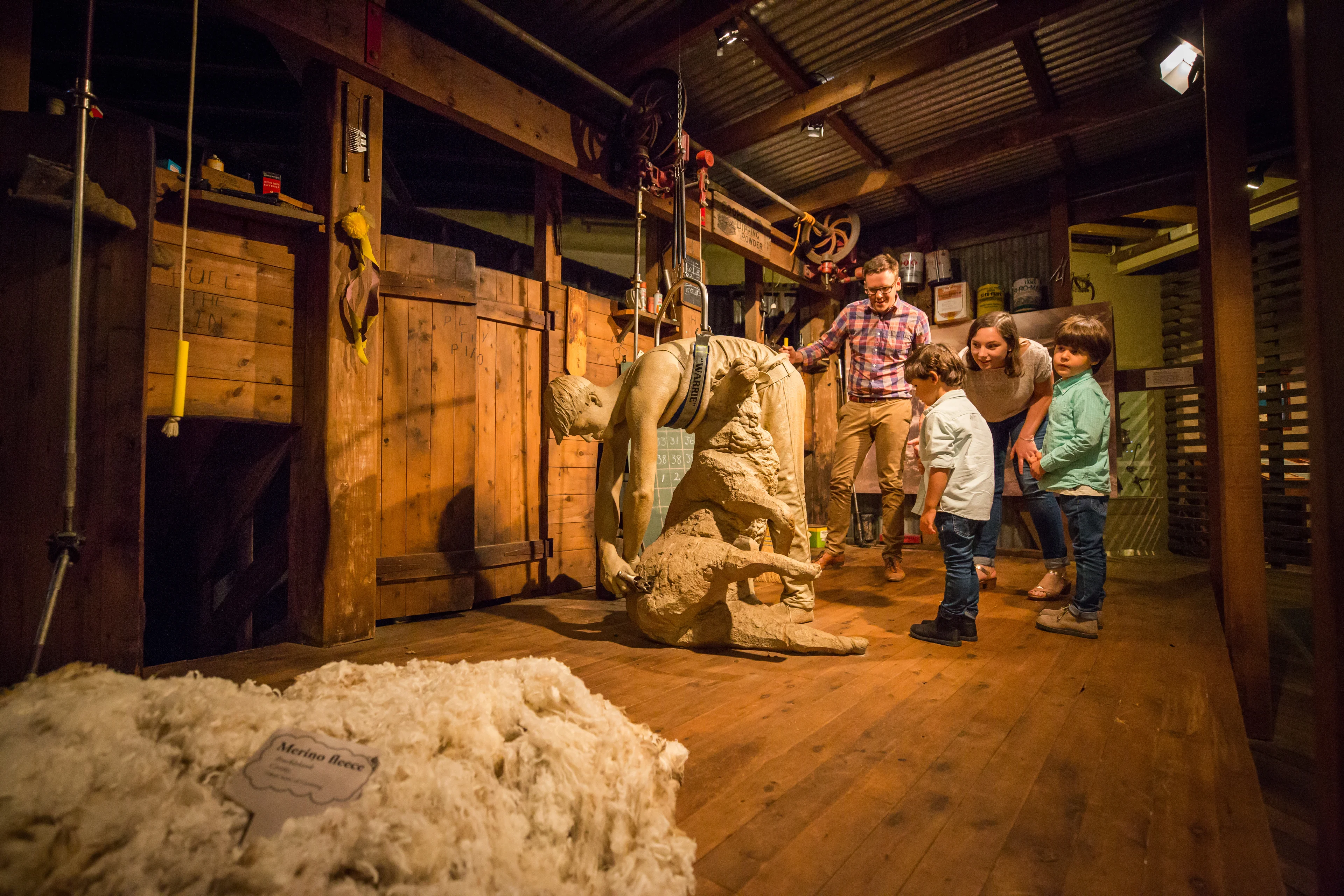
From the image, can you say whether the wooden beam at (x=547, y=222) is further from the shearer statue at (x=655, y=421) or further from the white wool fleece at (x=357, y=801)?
the white wool fleece at (x=357, y=801)

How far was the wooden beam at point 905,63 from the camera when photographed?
11.7 ft

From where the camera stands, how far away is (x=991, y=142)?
4.95m

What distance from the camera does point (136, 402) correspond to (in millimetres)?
1875

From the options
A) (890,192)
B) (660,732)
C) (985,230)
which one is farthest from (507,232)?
(660,732)

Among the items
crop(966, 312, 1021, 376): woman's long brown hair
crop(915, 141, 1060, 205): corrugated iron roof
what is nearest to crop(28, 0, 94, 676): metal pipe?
crop(966, 312, 1021, 376): woman's long brown hair

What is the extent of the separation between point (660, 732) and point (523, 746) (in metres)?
0.60

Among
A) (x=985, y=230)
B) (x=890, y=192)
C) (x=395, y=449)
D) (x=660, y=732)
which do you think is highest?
(x=890, y=192)

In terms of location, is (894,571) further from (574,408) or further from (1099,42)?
(1099,42)

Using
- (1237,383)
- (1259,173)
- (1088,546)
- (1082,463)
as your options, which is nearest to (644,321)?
(1082,463)

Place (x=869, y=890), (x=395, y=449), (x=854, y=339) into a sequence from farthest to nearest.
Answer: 1. (x=854, y=339)
2. (x=395, y=449)
3. (x=869, y=890)

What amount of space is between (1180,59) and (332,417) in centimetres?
538

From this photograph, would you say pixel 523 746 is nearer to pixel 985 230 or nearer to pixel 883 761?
pixel 883 761

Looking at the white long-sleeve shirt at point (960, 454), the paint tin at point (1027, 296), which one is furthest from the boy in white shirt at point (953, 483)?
the paint tin at point (1027, 296)

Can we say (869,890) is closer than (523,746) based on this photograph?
Yes
